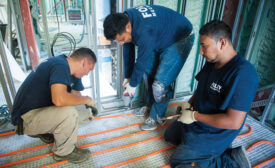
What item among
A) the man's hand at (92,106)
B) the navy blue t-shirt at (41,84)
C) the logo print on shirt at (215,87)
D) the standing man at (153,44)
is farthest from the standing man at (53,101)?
the logo print on shirt at (215,87)

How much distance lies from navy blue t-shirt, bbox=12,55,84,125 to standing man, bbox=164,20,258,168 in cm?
98

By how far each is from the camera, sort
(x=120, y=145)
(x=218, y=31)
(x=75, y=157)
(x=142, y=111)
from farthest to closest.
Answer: (x=142, y=111) < (x=120, y=145) < (x=75, y=157) < (x=218, y=31)

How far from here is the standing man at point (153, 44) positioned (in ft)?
4.98

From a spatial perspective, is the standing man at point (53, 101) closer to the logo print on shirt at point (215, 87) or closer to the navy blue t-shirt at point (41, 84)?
the navy blue t-shirt at point (41, 84)

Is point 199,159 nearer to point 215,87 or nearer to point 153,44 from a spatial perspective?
point 215,87

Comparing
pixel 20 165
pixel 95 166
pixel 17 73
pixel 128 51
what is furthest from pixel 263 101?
pixel 17 73

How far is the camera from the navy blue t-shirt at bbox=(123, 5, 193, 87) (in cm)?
154

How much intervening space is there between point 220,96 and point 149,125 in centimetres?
96

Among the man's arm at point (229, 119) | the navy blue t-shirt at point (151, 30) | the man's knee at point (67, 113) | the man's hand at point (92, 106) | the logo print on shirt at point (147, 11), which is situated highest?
the logo print on shirt at point (147, 11)

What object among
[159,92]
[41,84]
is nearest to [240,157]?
[159,92]

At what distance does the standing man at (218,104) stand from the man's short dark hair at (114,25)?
23.5 inches

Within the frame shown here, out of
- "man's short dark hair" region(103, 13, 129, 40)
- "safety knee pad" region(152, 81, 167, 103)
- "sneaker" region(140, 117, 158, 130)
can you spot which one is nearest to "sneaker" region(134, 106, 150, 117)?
"sneaker" region(140, 117, 158, 130)

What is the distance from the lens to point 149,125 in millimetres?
2059

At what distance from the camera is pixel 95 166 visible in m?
1.56
